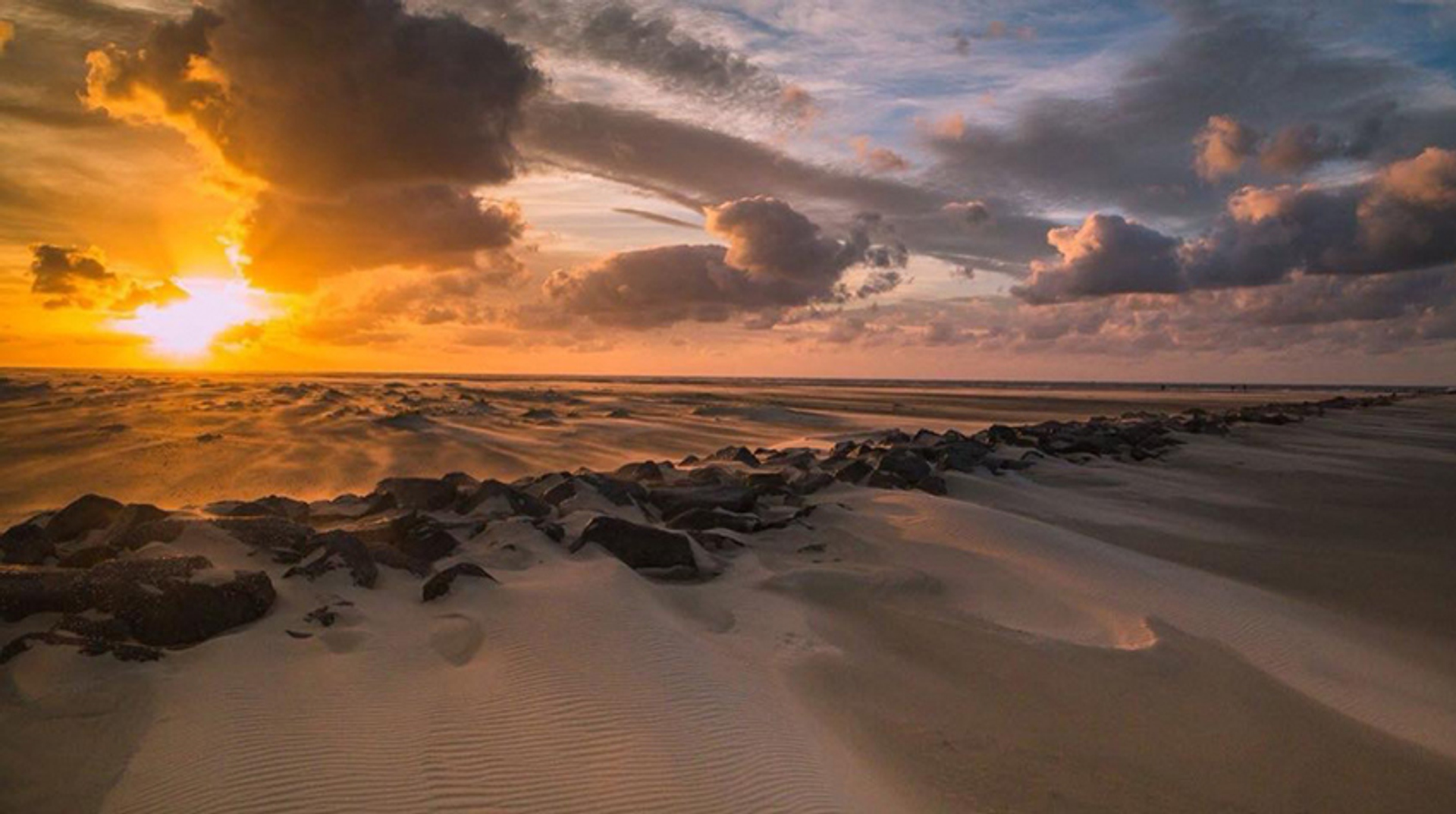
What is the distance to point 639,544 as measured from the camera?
637 centimetres

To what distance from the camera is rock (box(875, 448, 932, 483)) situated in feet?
34.4

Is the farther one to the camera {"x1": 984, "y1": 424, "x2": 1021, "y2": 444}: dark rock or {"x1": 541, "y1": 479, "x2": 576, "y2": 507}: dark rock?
{"x1": 984, "y1": 424, "x2": 1021, "y2": 444}: dark rock

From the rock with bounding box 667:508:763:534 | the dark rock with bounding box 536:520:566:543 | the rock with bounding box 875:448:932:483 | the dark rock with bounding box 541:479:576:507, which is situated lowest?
Result: the rock with bounding box 667:508:763:534

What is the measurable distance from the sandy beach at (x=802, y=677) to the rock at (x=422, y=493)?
59 cm

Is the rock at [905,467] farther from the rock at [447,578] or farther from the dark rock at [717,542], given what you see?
the rock at [447,578]

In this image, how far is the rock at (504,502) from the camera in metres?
7.54

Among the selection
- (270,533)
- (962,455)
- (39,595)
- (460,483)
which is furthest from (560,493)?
(962,455)

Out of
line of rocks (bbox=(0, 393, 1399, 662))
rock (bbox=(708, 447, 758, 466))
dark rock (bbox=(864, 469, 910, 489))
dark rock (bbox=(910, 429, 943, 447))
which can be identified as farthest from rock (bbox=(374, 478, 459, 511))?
dark rock (bbox=(910, 429, 943, 447))

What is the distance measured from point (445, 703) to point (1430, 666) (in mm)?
6675

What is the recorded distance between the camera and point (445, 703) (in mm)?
3627

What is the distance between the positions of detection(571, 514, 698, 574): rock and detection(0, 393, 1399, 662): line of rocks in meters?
0.01

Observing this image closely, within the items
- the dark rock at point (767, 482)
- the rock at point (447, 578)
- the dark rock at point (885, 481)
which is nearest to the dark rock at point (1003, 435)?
the dark rock at point (885, 481)

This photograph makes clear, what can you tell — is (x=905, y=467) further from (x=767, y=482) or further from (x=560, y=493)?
(x=560, y=493)

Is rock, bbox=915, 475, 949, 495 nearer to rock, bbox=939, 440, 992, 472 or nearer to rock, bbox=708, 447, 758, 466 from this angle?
rock, bbox=939, 440, 992, 472
